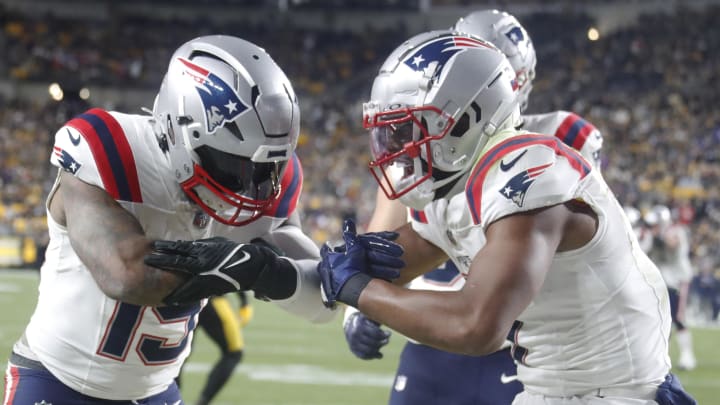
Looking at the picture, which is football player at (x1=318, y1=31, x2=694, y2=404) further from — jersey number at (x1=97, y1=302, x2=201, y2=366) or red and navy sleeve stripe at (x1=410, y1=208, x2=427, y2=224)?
jersey number at (x1=97, y1=302, x2=201, y2=366)

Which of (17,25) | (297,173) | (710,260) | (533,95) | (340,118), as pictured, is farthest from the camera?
(17,25)

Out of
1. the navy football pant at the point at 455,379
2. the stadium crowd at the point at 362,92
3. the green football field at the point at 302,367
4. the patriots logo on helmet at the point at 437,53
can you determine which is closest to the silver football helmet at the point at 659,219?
the green football field at the point at 302,367

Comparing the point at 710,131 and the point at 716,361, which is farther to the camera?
the point at 710,131

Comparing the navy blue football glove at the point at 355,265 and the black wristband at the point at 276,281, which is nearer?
the navy blue football glove at the point at 355,265

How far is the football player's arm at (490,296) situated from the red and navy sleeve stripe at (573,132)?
1855 mm

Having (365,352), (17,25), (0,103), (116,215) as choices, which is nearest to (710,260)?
(365,352)

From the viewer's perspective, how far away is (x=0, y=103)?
77.2 ft

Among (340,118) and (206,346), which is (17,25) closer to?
(340,118)

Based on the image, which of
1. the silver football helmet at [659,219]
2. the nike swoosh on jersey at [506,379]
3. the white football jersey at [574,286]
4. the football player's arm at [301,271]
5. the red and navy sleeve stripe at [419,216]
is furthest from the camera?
the silver football helmet at [659,219]

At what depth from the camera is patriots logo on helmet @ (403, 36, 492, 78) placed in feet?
8.57

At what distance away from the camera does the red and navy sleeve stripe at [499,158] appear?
2.34 meters

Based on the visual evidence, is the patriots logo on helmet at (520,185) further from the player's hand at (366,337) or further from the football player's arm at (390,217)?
the football player's arm at (390,217)

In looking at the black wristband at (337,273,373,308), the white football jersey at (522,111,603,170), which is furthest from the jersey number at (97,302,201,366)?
the white football jersey at (522,111,603,170)

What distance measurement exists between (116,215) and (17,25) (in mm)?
25600
